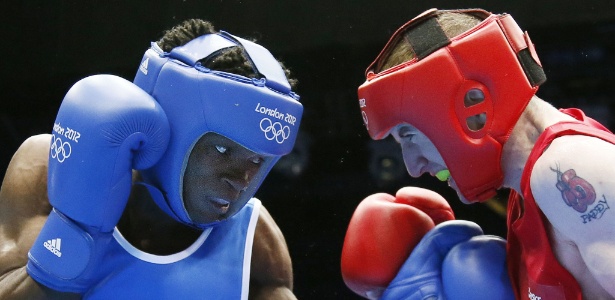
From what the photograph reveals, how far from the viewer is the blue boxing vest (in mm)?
1550

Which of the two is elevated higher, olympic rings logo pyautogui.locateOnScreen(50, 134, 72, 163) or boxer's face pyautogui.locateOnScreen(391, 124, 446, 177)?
olympic rings logo pyautogui.locateOnScreen(50, 134, 72, 163)

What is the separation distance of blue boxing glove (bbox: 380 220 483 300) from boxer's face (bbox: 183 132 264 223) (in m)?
0.41

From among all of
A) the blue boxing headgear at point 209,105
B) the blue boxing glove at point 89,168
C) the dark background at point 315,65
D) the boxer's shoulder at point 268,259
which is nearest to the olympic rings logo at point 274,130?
the blue boxing headgear at point 209,105

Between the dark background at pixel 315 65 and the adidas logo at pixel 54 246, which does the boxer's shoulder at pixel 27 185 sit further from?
the dark background at pixel 315 65

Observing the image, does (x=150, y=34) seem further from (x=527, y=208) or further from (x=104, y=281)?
(x=527, y=208)

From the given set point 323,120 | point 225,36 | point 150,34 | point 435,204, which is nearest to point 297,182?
point 323,120

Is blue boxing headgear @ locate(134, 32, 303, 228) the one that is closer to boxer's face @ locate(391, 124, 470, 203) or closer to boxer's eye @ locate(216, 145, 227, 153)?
boxer's eye @ locate(216, 145, 227, 153)

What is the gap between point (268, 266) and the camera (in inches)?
68.9

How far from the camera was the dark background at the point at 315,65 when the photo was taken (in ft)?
8.69

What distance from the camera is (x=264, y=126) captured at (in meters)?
1.50

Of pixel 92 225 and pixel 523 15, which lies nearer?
pixel 92 225

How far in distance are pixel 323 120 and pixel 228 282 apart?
47.7 inches

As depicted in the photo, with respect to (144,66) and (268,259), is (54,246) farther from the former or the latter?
(268,259)

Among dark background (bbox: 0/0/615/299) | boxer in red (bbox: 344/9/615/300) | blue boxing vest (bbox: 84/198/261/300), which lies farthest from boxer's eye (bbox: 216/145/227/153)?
dark background (bbox: 0/0/615/299)
